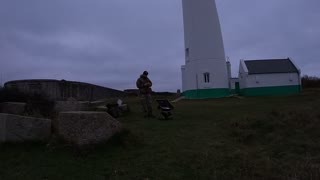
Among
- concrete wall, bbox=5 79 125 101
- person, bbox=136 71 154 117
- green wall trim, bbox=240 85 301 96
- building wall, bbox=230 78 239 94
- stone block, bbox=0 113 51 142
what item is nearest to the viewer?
stone block, bbox=0 113 51 142

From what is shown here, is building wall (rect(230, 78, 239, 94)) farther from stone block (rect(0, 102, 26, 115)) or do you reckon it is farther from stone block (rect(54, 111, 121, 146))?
stone block (rect(54, 111, 121, 146))

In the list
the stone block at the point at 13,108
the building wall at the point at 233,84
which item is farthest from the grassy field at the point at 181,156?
the building wall at the point at 233,84

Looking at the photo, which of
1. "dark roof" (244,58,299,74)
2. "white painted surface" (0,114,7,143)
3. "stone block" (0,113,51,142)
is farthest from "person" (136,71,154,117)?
"dark roof" (244,58,299,74)

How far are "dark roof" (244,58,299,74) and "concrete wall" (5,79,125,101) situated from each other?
16345 millimetres

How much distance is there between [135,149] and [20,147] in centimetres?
247

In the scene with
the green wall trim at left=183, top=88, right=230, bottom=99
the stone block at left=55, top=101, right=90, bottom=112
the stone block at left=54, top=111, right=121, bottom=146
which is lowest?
the stone block at left=54, top=111, right=121, bottom=146

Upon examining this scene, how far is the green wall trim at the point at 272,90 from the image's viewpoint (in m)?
42.1

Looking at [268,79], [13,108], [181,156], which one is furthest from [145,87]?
[268,79]

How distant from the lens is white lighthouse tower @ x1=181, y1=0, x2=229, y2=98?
3828 centimetres

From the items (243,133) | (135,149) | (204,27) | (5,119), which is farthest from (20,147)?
(204,27)

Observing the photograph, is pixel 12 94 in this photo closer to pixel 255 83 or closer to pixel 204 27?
pixel 204 27

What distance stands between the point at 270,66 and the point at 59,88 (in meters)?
24.9

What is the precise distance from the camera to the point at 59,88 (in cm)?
2425

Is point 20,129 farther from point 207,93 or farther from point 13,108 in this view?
point 207,93
